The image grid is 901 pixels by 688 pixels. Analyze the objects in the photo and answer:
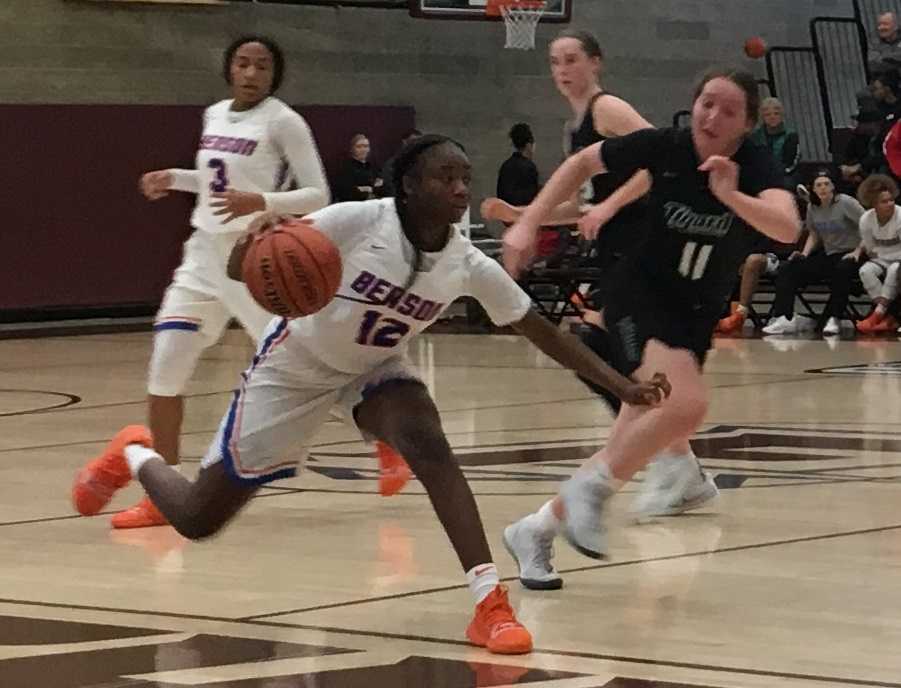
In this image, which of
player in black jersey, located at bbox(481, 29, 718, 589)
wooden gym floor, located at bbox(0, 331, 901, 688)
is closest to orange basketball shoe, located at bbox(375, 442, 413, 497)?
wooden gym floor, located at bbox(0, 331, 901, 688)

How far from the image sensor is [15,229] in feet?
61.7

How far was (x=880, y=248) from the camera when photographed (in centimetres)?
1808

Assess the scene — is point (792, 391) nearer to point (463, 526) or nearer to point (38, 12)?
point (463, 526)

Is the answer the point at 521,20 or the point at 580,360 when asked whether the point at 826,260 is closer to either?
the point at 521,20

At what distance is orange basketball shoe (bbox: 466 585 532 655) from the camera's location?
17.5 feet

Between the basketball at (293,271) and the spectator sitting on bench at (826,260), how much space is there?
13042mm

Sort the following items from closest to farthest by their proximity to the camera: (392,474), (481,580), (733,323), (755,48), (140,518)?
1. (481,580)
2. (140,518)
3. (392,474)
4. (733,323)
5. (755,48)

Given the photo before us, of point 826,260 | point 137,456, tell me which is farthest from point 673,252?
point 826,260

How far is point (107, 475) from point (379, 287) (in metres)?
Answer: 1.72

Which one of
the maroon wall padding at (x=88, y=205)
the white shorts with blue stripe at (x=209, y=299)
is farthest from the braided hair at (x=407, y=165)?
the maroon wall padding at (x=88, y=205)

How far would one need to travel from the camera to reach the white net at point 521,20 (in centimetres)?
2052

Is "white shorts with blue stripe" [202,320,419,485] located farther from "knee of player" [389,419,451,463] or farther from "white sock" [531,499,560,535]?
"white sock" [531,499,560,535]

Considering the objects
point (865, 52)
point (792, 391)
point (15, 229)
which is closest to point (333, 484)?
point (792, 391)

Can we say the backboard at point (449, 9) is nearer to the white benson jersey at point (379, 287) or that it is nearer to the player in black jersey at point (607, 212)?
the player in black jersey at point (607, 212)
